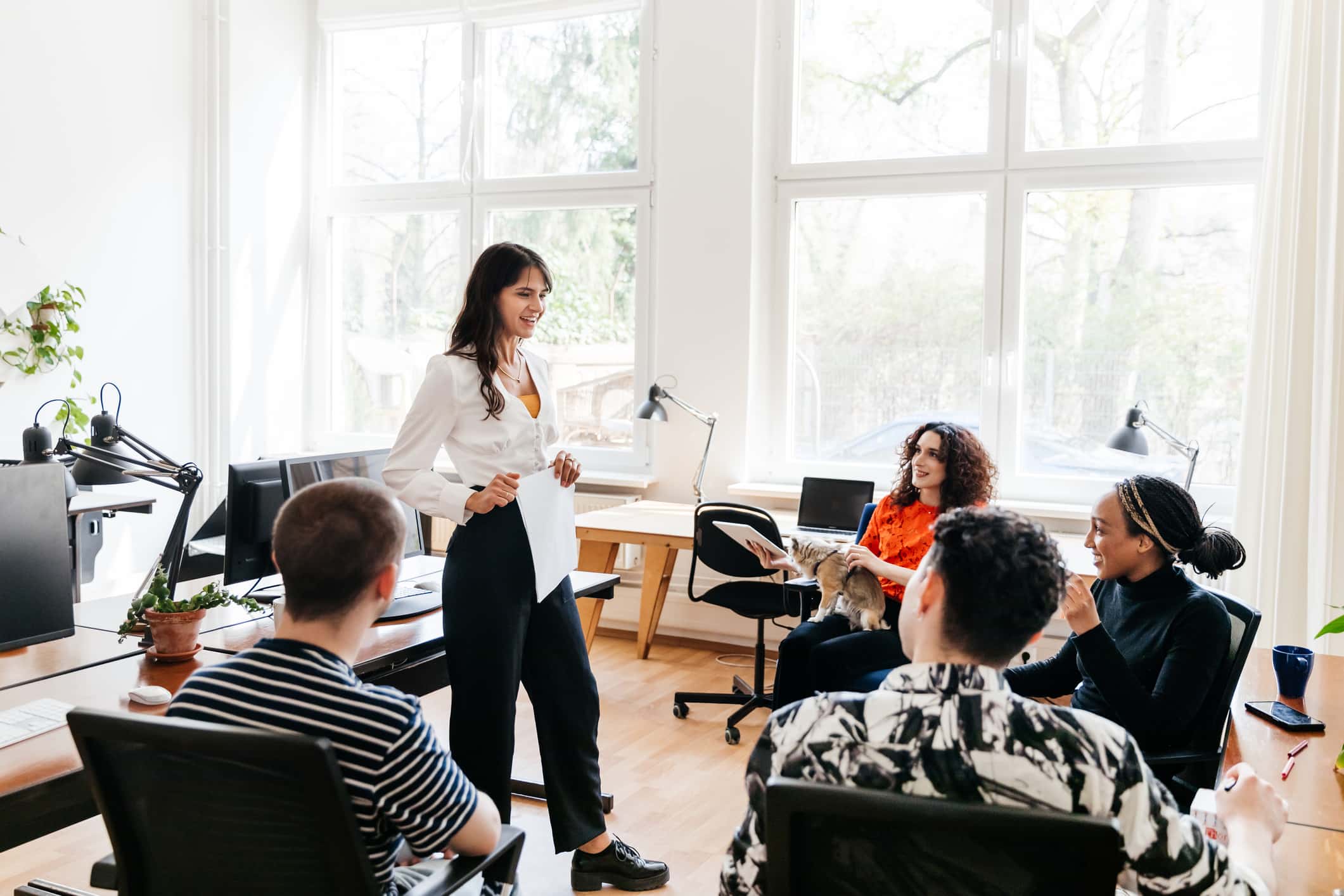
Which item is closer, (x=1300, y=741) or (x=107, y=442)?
(x=1300, y=741)

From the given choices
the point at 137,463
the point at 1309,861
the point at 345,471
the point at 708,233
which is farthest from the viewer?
the point at 708,233

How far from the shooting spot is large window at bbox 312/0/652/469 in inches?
216

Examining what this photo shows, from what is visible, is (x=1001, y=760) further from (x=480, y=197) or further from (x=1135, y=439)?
(x=480, y=197)

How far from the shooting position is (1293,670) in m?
1.99

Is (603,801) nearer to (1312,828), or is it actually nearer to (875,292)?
(1312,828)

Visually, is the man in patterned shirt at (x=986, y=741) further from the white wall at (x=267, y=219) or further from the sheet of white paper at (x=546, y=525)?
the white wall at (x=267, y=219)

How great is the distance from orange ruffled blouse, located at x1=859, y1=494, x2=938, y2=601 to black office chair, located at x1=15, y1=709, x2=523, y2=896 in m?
2.28

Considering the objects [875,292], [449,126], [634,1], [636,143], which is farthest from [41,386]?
[875,292]

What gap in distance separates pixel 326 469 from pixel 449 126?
3.84m

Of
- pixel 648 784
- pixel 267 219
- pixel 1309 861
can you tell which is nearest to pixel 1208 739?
pixel 1309 861

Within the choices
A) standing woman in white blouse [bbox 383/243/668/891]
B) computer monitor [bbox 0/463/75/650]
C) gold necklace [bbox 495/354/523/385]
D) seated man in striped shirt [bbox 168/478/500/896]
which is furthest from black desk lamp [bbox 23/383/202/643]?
seated man in striped shirt [bbox 168/478/500/896]

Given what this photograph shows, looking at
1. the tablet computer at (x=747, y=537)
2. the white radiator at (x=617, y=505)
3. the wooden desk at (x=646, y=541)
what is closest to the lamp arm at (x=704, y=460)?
the wooden desk at (x=646, y=541)

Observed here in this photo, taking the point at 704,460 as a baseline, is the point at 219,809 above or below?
below

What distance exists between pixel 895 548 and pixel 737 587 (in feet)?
2.91
